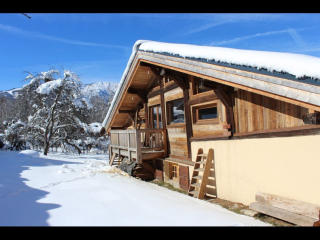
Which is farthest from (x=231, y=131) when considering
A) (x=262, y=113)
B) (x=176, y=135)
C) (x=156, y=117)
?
(x=156, y=117)

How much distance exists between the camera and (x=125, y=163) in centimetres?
1118

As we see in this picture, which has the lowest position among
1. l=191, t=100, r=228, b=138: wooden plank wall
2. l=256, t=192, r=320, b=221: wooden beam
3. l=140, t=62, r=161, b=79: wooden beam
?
l=256, t=192, r=320, b=221: wooden beam

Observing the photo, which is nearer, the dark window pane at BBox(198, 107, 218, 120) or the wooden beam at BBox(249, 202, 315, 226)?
→ the wooden beam at BBox(249, 202, 315, 226)

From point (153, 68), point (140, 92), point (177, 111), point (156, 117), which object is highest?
point (153, 68)

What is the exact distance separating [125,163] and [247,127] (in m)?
6.92

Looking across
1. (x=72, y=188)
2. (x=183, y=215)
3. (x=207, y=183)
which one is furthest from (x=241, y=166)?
(x=72, y=188)

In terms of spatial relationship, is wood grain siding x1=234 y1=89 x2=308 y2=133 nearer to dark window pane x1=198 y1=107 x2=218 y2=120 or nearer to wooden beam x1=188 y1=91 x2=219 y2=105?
wooden beam x1=188 y1=91 x2=219 y2=105

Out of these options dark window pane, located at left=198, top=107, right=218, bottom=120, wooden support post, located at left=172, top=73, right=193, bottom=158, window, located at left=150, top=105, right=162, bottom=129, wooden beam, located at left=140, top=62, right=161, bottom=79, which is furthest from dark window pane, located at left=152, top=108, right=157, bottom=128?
dark window pane, located at left=198, top=107, right=218, bottom=120

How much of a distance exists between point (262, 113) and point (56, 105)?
19825 mm

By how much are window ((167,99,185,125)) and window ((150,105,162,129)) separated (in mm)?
1052

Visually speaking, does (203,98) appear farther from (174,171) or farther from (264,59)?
(174,171)

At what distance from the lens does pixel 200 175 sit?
7.66m

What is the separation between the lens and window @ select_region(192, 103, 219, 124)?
24.2 feet

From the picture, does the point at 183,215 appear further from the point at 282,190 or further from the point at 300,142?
the point at 300,142
